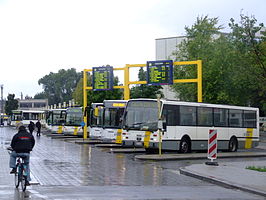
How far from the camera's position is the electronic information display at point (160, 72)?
116ft

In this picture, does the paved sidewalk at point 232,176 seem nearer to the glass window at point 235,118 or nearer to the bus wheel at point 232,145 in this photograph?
the bus wheel at point 232,145

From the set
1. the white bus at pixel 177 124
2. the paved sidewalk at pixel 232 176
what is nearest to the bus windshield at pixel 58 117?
the white bus at pixel 177 124

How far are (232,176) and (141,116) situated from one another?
11239 millimetres

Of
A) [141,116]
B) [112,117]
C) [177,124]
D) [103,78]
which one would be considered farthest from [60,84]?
[177,124]

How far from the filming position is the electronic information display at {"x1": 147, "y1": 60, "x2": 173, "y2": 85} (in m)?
35.5

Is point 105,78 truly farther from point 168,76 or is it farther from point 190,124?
point 190,124

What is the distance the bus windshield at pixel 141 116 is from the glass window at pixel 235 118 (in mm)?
6381

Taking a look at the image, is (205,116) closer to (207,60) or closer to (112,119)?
(112,119)

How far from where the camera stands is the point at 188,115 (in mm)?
27938

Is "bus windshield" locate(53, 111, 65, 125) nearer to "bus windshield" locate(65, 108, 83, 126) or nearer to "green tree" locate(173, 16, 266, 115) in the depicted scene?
"bus windshield" locate(65, 108, 83, 126)

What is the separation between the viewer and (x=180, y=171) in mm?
18344

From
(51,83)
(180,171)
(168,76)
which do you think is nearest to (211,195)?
(180,171)

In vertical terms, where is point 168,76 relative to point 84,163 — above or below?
above

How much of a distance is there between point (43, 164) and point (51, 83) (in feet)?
549
